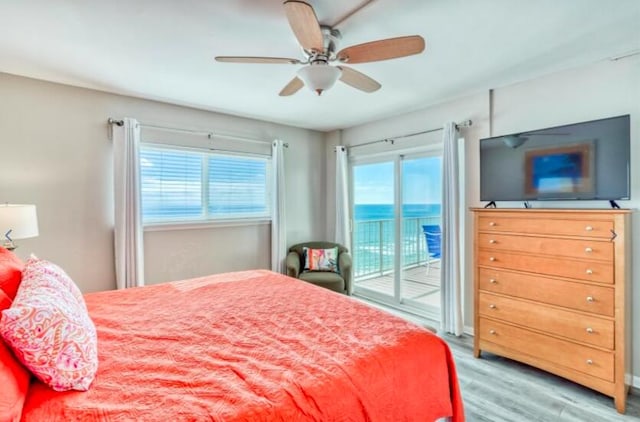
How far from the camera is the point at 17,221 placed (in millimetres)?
2229

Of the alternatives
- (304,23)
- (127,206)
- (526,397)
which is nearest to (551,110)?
(526,397)

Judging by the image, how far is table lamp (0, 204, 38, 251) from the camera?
7.16 ft

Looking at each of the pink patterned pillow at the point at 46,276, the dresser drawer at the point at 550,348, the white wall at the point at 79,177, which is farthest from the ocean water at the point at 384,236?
the pink patterned pillow at the point at 46,276

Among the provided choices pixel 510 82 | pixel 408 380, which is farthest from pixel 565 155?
pixel 408 380

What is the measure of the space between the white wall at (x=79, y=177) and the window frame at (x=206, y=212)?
0.09 meters

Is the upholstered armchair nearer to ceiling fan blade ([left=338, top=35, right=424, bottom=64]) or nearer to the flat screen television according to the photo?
the flat screen television

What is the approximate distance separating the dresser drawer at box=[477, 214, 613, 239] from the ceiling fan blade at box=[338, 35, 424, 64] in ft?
5.52

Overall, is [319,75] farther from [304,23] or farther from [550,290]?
[550,290]

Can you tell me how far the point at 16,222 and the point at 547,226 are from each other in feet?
12.7

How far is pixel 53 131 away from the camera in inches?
115

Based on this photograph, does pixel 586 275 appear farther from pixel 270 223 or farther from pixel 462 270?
pixel 270 223

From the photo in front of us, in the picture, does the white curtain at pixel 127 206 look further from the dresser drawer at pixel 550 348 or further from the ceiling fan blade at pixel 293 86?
the dresser drawer at pixel 550 348

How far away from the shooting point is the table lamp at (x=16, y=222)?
7.16 feet

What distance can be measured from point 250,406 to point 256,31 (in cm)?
205
